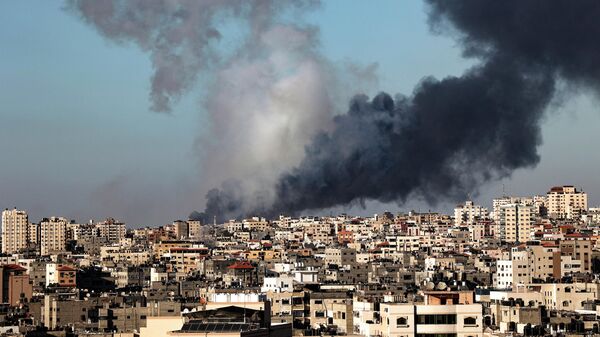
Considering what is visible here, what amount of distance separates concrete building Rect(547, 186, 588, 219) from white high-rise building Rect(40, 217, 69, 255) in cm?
3731

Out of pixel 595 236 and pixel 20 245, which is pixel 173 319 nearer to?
pixel 595 236

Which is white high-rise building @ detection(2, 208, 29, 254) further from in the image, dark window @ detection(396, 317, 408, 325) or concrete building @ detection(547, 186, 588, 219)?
dark window @ detection(396, 317, 408, 325)

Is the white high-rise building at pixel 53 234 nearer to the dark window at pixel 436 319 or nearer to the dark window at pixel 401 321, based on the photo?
the dark window at pixel 401 321

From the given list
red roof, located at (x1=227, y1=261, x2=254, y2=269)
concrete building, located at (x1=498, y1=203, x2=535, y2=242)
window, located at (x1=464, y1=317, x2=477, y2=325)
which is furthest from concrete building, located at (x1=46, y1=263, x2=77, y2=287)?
window, located at (x1=464, y1=317, x2=477, y2=325)

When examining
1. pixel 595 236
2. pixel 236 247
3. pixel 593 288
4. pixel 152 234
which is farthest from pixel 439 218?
pixel 593 288

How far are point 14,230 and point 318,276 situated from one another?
61480mm

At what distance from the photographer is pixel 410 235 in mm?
121812

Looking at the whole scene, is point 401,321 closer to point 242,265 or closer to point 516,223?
point 242,265

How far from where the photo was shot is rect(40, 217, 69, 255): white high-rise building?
13200cm

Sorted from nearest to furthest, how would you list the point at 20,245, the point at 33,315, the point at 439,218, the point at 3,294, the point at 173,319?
the point at 173,319
the point at 33,315
the point at 3,294
the point at 20,245
the point at 439,218

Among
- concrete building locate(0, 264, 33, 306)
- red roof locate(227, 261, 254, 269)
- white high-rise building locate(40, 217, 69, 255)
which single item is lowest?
concrete building locate(0, 264, 33, 306)

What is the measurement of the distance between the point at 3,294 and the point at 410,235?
5001cm

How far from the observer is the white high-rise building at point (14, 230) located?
5256 inches

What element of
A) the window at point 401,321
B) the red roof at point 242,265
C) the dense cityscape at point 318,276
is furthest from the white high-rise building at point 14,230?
the window at point 401,321
